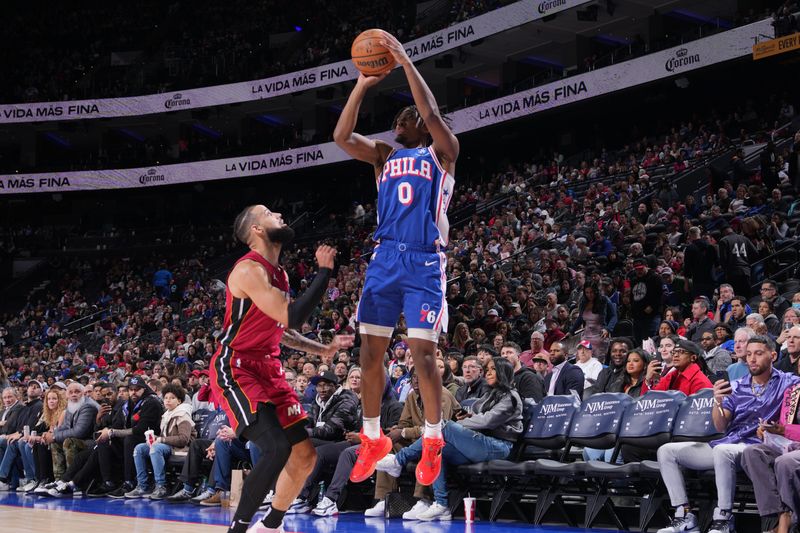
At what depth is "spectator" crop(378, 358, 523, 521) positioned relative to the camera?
27.6ft

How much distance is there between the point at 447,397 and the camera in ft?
29.0

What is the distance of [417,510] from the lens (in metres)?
8.52

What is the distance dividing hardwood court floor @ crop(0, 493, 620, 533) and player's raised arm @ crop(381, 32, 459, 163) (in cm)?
391

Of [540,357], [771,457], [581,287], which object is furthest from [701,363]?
[581,287]

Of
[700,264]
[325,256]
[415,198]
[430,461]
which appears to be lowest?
[430,461]

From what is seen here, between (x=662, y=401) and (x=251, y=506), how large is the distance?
4.08 meters

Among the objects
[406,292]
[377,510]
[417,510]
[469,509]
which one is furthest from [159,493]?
[406,292]

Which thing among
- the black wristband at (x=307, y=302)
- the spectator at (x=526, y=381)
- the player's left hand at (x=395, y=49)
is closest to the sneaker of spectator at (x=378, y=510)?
the spectator at (x=526, y=381)

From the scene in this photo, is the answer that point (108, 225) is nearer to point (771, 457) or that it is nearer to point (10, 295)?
point (10, 295)

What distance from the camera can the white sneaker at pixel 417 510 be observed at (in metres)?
8.52

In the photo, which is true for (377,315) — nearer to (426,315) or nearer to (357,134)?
(426,315)

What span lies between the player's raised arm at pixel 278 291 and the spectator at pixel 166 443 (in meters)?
6.25

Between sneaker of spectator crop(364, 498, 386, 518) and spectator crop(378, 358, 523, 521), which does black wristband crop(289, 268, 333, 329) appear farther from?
sneaker of spectator crop(364, 498, 386, 518)

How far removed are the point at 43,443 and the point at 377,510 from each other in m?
5.84
